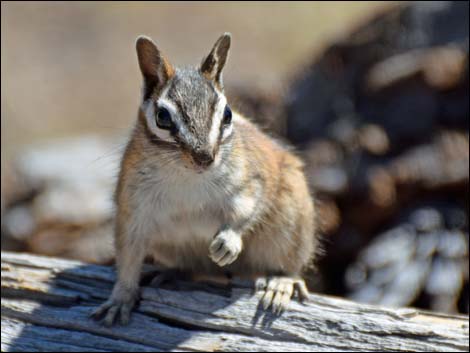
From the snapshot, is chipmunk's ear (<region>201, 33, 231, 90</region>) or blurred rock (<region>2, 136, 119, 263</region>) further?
blurred rock (<region>2, 136, 119, 263</region>)

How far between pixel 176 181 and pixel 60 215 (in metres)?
4.18

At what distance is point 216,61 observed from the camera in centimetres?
486

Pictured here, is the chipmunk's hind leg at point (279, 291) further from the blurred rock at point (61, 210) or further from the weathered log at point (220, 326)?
the blurred rock at point (61, 210)

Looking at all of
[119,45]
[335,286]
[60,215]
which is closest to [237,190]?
[335,286]

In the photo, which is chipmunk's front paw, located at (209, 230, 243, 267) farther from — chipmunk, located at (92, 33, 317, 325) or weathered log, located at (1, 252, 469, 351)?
weathered log, located at (1, 252, 469, 351)

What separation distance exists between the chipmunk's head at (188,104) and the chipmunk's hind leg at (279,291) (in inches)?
51.6

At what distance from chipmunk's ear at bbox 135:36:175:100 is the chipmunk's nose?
687mm

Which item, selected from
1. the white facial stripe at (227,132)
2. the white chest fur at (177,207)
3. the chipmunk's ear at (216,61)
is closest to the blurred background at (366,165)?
the white chest fur at (177,207)

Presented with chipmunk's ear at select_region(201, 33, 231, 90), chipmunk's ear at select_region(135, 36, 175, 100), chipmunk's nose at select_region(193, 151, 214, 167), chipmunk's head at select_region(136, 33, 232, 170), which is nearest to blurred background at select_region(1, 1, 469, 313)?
chipmunk's ear at select_region(135, 36, 175, 100)

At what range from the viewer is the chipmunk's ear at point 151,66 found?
4.77 metres

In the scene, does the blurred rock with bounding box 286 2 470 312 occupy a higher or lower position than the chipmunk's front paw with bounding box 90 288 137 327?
higher

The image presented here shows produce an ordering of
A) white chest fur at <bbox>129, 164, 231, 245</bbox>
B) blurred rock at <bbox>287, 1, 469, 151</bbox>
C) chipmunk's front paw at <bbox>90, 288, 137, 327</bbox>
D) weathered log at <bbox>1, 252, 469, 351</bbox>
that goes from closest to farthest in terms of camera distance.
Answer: white chest fur at <bbox>129, 164, 231, 245</bbox>, weathered log at <bbox>1, 252, 469, 351</bbox>, chipmunk's front paw at <bbox>90, 288, 137, 327</bbox>, blurred rock at <bbox>287, 1, 469, 151</bbox>

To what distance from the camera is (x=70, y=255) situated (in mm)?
8406

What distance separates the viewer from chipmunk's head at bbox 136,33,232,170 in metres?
4.32
